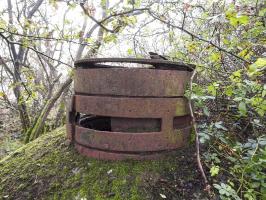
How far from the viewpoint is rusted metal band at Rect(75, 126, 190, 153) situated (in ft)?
6.51

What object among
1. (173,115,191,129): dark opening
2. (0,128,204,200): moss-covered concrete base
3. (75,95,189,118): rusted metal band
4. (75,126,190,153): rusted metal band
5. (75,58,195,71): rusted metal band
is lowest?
(0,128,204,200): moss-covered concrete base

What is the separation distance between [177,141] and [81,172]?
2.64 ft

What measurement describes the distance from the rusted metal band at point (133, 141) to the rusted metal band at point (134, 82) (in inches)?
12.2

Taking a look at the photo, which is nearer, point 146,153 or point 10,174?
point 146,153

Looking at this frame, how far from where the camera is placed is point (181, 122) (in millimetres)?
2191

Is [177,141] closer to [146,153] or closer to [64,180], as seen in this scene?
[146,153]

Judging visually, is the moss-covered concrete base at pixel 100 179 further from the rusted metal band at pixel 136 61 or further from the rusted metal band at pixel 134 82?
the rusted metal band at pixel 136 61

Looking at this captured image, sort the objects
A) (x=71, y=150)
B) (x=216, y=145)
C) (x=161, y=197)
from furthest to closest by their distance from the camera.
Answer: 1. (x=71, y=150)
2. (x=216, y=145)
3. (x=161, y=197)

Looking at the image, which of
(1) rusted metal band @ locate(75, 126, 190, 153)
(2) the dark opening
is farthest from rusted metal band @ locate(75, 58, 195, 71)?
(1) rusted metal band @ locate(75, 126, 190, 153)

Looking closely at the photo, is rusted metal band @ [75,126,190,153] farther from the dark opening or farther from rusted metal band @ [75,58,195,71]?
rusted metal band @ [75,58,195,71]

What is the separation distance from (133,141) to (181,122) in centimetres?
47

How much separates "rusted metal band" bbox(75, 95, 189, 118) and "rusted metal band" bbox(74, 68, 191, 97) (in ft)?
0.13

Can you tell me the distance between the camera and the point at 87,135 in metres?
2.12

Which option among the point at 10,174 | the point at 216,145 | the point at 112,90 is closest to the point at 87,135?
the point at 112,90
